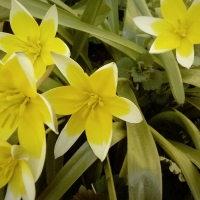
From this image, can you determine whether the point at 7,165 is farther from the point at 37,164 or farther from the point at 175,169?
the point at 175,169

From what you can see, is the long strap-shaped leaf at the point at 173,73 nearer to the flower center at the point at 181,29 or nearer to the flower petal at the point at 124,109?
the flower center at the point at 181,29

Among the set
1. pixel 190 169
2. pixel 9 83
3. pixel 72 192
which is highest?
pixel 9 83

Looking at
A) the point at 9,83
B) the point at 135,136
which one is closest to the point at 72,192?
the point at 135,136

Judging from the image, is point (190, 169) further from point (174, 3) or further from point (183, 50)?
point (174, 3)

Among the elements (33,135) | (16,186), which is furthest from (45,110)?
(16,186)

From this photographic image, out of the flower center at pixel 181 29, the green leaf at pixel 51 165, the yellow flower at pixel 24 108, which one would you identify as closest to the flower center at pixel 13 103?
the yellow flower at pixel 24 108
